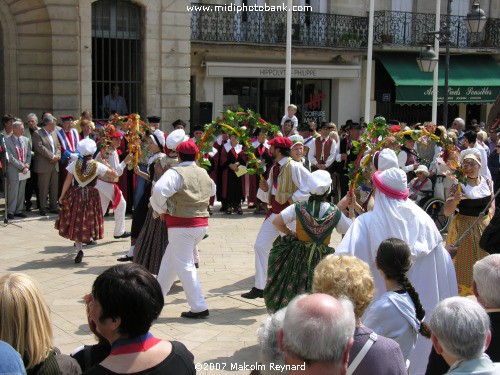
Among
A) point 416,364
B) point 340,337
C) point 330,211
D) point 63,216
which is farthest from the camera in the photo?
point 63,216

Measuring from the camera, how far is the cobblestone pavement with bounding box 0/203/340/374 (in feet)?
23.4

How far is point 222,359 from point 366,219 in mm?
1908

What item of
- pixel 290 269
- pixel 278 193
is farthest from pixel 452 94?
pixel 290 269

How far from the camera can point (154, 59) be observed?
1808cm

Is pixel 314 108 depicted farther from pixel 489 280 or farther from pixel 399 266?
pixel 489 280

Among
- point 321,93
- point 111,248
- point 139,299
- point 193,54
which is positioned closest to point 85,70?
point 193,54

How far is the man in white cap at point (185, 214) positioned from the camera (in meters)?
7.65

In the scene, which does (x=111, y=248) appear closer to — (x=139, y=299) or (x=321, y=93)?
(x=139, y=299)

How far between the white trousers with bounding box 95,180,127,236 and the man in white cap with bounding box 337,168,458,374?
600 cm

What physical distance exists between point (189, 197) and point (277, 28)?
1619 cm

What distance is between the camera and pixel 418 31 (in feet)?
84.1

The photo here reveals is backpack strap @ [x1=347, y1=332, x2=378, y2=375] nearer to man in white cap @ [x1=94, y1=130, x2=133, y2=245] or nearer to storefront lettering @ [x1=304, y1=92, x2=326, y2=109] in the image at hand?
man in white cap @ [x1=94, y1=130, x2=133, y2=245]

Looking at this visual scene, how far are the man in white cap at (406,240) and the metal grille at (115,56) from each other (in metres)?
13.0

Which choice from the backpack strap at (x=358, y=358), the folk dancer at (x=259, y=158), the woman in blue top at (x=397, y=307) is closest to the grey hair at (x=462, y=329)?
the backpack strap at (x=358, y=358)
